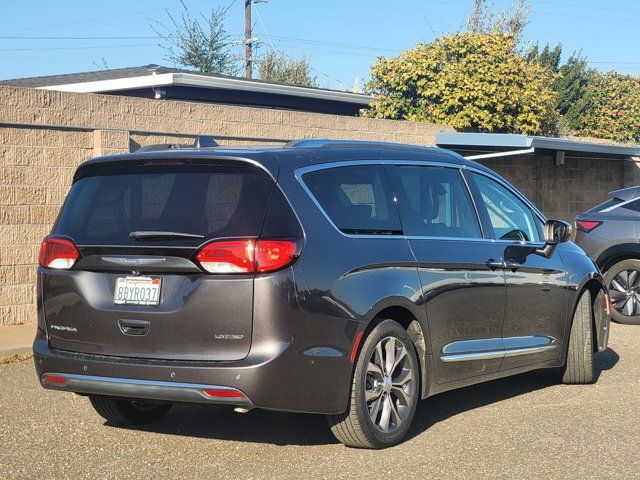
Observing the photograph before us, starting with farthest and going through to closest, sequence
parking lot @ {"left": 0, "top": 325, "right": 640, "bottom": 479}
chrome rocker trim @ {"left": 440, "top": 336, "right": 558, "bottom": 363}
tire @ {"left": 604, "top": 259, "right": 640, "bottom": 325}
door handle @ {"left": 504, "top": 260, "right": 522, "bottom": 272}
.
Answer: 1. tire @ {"left": 604, "top": 259, "right": 640, "bottom": 325}
2. door handle @ {"left": 504, "top": 260, "right": 522, "bottom": 272}
3. chrome rocker trim @ {"left": 440, "top": 336, "right": 558, "bottom": 363}
4. parking lot @ {"left": 0, "top": 325, "right": 640, "bottom": 479}

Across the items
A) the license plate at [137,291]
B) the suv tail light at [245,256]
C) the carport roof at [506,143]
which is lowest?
the license plate at [137,291]

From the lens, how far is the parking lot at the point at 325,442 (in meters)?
6.03

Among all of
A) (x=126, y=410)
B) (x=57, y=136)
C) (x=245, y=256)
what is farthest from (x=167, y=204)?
(x=57, y=136)

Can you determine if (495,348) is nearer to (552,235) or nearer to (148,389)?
(552,235)

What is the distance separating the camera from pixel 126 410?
7.06 meters

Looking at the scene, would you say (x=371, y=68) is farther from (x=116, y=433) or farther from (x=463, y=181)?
(x=116, y=433)

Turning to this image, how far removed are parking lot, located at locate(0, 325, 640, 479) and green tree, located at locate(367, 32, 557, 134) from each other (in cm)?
1322

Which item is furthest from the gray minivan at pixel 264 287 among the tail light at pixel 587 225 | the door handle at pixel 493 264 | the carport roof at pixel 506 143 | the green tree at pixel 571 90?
the green tree at pixel 571 90

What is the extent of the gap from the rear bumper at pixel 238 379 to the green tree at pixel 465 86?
15217mm

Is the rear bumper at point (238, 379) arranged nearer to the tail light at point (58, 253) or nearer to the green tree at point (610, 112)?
the tail light at point (58, 253)

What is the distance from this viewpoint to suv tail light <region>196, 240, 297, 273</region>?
18.9 ft

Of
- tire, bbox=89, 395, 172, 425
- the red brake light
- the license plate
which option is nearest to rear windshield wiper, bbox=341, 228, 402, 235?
the red brake light

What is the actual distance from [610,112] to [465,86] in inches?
542

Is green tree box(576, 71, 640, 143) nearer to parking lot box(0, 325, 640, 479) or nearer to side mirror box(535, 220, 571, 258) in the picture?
side mirror box(535, 220, 571, 258)
